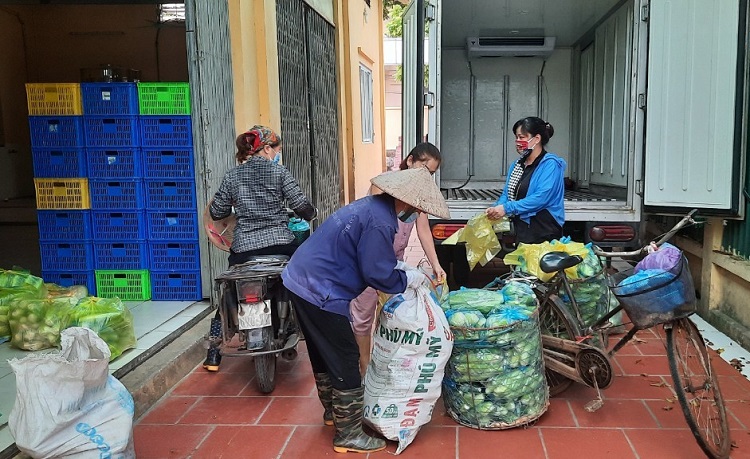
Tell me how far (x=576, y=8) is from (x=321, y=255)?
5023 millimetres

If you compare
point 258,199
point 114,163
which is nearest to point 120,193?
point 114,163

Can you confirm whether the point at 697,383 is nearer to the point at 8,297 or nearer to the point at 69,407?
the point at 69,407

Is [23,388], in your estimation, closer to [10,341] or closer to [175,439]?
[175,439]

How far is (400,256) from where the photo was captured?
13.8 feet

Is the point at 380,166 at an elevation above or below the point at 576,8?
below

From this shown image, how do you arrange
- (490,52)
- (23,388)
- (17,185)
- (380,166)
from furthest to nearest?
(380,166)
(17,185)
(490,52)
(23,388)

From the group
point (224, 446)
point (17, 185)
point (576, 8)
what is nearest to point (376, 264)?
point (224, 446)

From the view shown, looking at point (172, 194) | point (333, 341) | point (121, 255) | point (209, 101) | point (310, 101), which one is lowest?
point (333, 341)

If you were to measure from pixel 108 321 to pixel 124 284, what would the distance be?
1.32 metres

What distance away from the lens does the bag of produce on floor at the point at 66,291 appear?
4480 millimetres

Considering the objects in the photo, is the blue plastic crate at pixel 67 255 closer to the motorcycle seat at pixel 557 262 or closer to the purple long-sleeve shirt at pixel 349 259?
the purple long-sleeve shirt at pixel 349 259

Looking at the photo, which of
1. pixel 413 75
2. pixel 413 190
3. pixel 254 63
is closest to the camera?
pixel 413 190

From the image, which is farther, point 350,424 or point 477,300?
point 477,300

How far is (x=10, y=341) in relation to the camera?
4.20m
